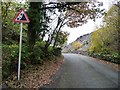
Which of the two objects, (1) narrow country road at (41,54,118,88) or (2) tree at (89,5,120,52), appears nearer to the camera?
(1) narrow country road at (41,54,118,88)

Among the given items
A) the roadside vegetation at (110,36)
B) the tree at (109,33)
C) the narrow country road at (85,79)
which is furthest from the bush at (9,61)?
the tree at (109,33)

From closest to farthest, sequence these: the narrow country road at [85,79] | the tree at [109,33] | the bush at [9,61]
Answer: the bush at [9,61], the narrow country road at [85,79], the tree at [109,33]

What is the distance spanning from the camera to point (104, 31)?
3250 centimetres

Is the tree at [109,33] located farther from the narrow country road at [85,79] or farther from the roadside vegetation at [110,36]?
the narrow country road at [85,79]

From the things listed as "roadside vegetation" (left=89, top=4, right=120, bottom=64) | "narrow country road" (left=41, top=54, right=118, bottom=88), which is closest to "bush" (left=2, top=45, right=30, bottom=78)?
"narrow country road" (left=41, top=54, right=118, bottom=88)

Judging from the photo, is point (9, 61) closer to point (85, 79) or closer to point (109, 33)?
point (85, 79)

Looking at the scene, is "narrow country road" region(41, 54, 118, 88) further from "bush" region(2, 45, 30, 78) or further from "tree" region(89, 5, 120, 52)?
"tree" region(89, 5, 120, 52)

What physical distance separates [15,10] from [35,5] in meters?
2.31

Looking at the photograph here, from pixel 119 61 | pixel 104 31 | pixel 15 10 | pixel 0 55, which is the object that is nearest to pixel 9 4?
pixel 15 10

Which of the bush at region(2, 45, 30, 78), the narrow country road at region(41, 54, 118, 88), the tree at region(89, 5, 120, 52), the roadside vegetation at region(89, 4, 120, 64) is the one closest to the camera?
the bush at region(2, 45, 30, 78)

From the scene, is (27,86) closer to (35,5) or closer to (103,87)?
(103,87)

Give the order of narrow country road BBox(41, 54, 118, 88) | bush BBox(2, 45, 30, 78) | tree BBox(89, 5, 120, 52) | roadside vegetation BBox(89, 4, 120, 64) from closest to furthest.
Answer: bush BBox(2, 45, 30, 78)
narrow country road BBox(41, 54, 118, 88)
roadside vegetation BBox(89, 4, 120, 64)
tree BBox(89, 5, 120, 52)

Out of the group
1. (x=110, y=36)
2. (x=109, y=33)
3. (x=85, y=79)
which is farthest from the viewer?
(x=110, y=36)

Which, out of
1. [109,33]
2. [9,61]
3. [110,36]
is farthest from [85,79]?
[110,36]
